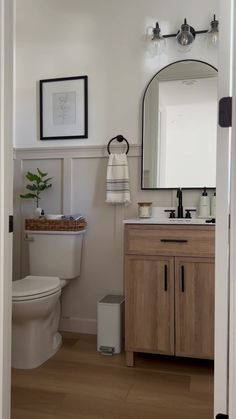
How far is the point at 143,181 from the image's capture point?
8.41 ft

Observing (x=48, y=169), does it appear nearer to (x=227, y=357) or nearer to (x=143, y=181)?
(x=143, y=181)

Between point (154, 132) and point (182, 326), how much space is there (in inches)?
54.1

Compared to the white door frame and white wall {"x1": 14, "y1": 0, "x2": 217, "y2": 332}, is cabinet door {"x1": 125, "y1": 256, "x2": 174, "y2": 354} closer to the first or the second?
white wall {"x1": 14, "y1": 0, "x2": 217, "y2": 332}

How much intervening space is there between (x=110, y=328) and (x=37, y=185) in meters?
1.21

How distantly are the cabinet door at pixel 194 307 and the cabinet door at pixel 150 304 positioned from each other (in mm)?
47

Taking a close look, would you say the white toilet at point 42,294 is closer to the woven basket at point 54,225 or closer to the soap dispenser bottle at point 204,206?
the woven basket at point 54,225

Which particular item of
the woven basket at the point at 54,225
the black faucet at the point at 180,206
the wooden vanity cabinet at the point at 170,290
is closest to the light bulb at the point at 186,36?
the black faucet at the point at 180,206

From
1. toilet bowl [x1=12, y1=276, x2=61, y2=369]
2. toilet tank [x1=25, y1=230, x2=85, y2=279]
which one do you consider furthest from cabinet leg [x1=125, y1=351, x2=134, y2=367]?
toilet tank [x1=25, y1=230, x2=85, y2=279]

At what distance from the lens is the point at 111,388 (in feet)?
6.05

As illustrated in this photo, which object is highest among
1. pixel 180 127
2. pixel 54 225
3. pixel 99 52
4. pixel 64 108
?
pixel 99 52

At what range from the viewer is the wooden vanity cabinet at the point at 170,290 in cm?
198

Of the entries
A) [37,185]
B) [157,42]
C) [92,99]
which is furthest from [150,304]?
[157,42]

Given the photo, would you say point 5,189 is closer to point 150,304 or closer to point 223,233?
point 223,233

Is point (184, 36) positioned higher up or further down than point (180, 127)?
higher up
